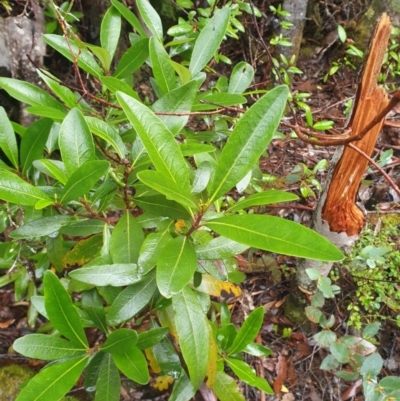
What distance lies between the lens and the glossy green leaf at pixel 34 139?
3.17ft

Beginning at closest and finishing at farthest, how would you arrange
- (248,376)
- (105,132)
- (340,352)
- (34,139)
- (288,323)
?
(105,132) → (34,139) → (248,376) → (340,352) → (288,323)

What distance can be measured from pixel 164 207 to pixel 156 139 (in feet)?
0.72

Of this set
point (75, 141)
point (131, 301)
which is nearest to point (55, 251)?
point (131, 301)

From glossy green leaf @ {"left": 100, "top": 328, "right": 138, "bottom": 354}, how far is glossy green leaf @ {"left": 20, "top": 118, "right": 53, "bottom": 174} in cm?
50

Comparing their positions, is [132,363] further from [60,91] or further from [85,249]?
[60,91]

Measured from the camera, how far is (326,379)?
165 centimetres

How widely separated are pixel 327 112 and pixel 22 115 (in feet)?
6.62

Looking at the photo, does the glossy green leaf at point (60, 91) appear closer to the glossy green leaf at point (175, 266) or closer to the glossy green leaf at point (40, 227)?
the glossy green leaf at point (40, 227)

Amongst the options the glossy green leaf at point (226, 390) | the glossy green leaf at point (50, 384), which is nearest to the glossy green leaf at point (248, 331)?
the glossy green leaf at point (226, 390)

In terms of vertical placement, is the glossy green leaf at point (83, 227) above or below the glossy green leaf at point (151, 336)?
above

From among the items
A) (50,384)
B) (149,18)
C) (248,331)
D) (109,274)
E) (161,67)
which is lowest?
(248,331)

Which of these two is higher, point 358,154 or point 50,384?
point 358,154

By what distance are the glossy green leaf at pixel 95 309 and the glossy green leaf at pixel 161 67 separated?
619 millimetres

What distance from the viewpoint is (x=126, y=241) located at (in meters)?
0.86
